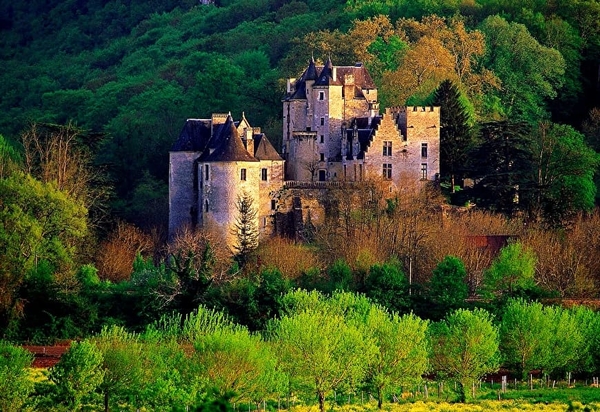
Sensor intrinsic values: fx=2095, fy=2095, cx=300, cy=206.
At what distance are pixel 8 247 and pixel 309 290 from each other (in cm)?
1259

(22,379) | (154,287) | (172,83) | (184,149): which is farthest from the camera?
(172,83)

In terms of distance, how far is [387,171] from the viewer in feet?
315

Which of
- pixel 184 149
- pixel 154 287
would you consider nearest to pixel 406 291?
pixel 154 287

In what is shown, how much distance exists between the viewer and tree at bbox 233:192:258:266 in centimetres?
9188

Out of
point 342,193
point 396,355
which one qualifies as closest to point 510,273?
point 342,193

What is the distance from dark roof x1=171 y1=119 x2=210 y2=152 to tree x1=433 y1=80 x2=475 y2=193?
11.4 metres

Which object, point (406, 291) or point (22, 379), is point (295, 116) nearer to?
point (406, 291)

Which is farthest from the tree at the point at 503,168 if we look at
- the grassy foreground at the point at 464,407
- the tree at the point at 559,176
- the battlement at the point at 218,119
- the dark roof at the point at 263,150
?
the grassy foreground at the point at 464,407

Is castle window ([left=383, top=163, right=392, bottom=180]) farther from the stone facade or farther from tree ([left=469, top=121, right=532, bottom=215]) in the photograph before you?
tree ([left=469, top=121, right=532, bottom=215])

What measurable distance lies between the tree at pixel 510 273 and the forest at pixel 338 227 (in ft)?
0.29

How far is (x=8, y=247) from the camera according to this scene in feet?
284

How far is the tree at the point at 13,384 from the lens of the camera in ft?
211

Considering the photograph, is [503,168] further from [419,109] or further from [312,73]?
[312,73]

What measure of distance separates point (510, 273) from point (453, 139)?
1508cm
